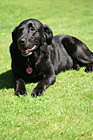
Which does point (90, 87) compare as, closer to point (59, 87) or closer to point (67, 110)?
point (59, 87)

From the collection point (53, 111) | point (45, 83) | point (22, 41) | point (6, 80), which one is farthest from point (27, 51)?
point (53, 111)

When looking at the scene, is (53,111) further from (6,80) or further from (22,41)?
(6,80)

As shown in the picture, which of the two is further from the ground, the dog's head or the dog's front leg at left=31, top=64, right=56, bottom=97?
the dog's head

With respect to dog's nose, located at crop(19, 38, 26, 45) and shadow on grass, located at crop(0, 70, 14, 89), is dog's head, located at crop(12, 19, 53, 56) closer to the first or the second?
dog's nose, located at crop(19, 38, 26, 45)

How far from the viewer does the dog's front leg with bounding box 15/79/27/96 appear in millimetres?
4354

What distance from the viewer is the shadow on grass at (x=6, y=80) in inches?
195

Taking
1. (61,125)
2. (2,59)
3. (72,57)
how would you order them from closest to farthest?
(61,125), (72,57), (2,59)

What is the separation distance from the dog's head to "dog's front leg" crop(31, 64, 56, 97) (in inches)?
26.5

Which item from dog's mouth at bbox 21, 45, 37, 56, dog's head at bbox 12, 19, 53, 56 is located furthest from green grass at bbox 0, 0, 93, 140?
dog's head at bbox 12, 19, 53, 56

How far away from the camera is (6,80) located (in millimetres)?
5441

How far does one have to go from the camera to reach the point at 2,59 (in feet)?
24.8

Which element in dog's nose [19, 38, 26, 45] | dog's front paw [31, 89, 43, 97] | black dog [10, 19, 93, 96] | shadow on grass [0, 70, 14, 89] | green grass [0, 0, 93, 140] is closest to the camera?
green grass [0, 0, 93, 140]

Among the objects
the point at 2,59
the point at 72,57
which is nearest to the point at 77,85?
the point at 72,57

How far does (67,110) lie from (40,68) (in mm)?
1641
